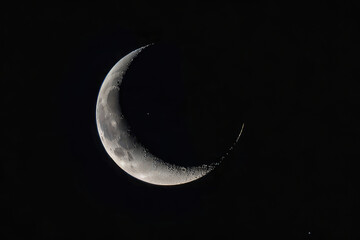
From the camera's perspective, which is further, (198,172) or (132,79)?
(198,172)

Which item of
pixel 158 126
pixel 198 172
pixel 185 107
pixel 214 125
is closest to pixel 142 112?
pixel 158 126

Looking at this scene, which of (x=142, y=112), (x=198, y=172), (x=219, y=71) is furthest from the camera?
(x=198, y=172)

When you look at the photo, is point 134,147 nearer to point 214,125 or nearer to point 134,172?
point 134,172

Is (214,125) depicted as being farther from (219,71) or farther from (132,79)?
(132,79)

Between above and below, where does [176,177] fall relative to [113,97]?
below

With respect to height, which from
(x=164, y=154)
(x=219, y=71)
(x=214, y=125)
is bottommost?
(x=164, y=154)

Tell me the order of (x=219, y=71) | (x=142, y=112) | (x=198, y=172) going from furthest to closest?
1. (x=198, y=172)
2. (x=219, y=71)
3. (x=142, y=112)
